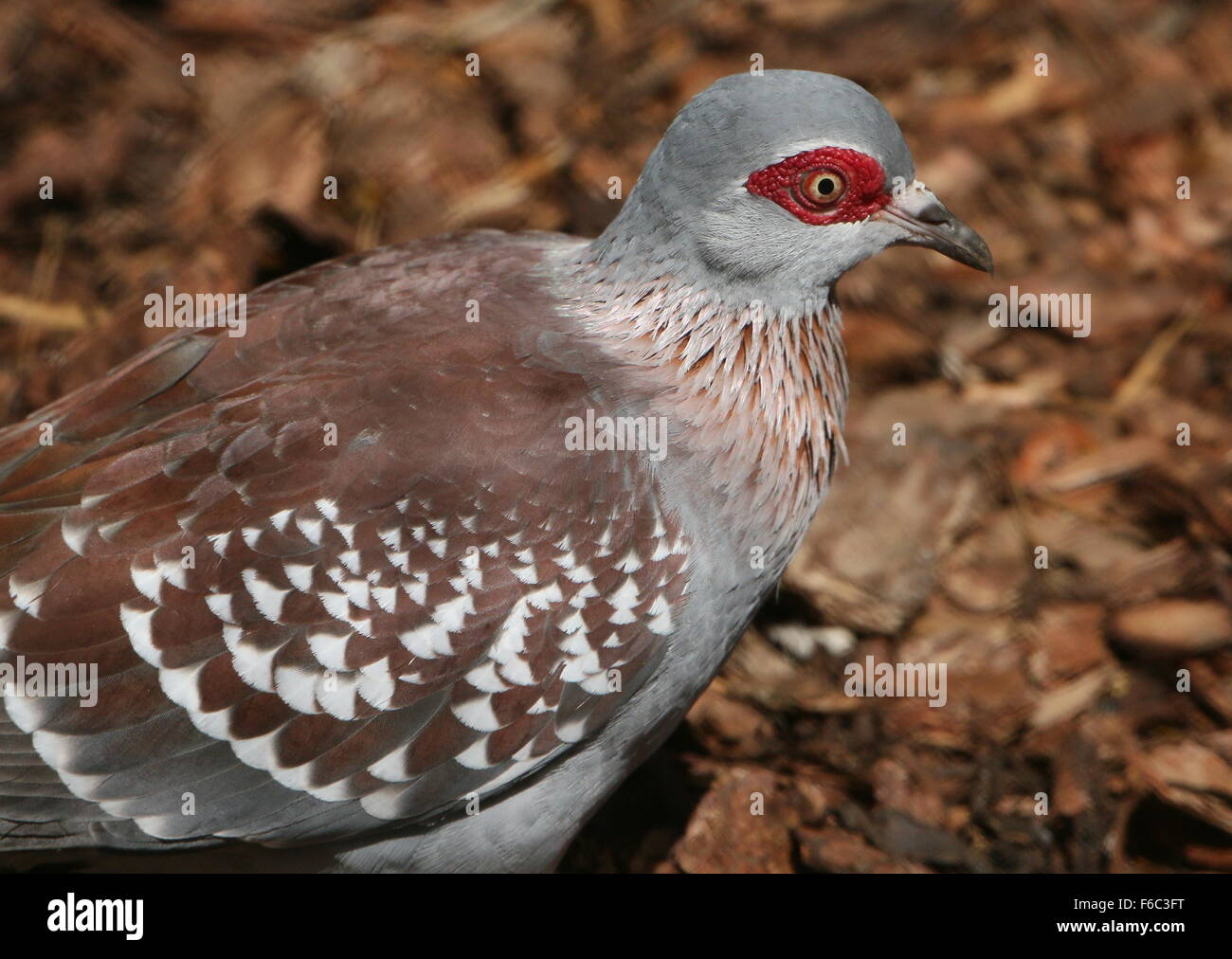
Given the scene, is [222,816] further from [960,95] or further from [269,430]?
[960,95]

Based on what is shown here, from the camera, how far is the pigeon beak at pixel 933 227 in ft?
14.0

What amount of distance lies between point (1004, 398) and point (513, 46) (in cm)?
335

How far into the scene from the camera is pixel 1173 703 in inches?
209

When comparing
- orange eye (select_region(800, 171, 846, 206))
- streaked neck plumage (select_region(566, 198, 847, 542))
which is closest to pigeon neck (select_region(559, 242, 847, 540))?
streaked neck plumage (select_region(566, 198, 847, 542))

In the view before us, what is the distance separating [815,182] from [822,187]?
3 cm

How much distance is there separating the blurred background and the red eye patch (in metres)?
1.89

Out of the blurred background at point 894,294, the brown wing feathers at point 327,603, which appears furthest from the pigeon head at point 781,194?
the blurred background at point 894,294

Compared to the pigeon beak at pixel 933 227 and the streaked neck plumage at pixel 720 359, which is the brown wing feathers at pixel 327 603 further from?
the pigeon beak at pixel 933 227

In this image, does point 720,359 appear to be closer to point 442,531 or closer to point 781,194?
point 781,194

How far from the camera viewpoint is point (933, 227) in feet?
14.1

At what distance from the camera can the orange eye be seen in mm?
4105

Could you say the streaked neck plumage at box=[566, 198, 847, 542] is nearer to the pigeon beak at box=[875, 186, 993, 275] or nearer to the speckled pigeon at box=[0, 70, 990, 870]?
the speckled pigeon at box=[0, 70, 990, 870]

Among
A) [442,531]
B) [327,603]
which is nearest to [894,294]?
[442,531]
